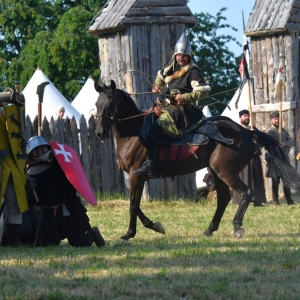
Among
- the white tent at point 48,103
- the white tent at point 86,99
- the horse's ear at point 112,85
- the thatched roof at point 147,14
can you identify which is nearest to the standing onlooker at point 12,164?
the horse's ear at point 112,85

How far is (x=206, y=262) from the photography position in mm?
8242

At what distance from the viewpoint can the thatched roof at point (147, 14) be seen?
54.2 ft

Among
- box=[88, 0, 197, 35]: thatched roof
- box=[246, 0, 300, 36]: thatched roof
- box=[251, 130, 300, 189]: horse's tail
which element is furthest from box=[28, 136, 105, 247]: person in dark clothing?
box=[246, 0, 300, 36]: thatched roof

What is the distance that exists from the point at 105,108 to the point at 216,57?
3098 centimetres

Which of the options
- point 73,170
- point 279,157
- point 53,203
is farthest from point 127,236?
point 279,157

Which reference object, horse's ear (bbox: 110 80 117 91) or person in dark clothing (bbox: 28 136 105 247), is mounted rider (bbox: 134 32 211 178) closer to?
horse's ear (bbox: 110 80 117 91)

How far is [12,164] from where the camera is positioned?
30.7 feet

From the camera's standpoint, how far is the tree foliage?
40.8m

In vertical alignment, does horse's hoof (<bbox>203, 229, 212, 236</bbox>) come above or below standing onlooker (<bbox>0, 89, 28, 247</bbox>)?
below

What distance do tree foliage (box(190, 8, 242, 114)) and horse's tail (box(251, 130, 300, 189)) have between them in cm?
2896

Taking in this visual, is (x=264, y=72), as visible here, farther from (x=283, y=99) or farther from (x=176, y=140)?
(x=176, y=140)

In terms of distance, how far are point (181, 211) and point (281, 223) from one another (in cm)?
294

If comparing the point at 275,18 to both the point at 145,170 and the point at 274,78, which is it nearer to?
the point at 274,78

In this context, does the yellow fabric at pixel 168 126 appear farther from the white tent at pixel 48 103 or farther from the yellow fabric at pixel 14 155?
the white tent at pixel 48 103
